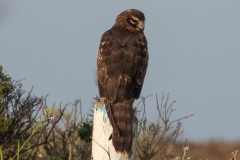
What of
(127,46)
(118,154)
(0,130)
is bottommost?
(118,154)

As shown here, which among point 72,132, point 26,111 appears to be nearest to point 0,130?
point 26,111

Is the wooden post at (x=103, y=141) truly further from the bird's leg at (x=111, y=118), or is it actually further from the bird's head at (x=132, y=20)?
the bird's head at (x=132, y=20)

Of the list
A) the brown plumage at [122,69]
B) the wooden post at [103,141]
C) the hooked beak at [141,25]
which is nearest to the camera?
the wooden post at [103,141]

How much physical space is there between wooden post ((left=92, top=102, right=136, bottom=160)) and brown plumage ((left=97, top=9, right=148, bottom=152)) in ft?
0.22

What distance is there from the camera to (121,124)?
998 cm

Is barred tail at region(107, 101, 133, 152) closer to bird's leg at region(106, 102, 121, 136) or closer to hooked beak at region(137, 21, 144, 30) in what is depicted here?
bird's leg at region(106, 102, 121, 136)

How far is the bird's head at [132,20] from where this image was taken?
38.7 ft

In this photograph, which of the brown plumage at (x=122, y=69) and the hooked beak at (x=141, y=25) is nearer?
the brown plumage at (x=122, y=69)

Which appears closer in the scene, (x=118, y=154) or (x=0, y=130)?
(x=118, y=154)

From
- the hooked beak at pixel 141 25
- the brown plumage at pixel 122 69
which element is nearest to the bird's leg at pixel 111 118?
the brown plumage at pixel 122 69

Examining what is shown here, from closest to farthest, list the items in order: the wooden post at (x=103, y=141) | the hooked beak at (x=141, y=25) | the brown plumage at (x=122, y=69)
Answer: the wooden post at (x=103, y=141) < the brown plumage at (x=122, y=69) < the hooked beak at (x=141, y=25)

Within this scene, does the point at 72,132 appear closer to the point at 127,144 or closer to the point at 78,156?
the point at 78,156

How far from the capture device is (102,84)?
10664mm

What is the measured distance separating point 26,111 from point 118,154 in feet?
7.81
